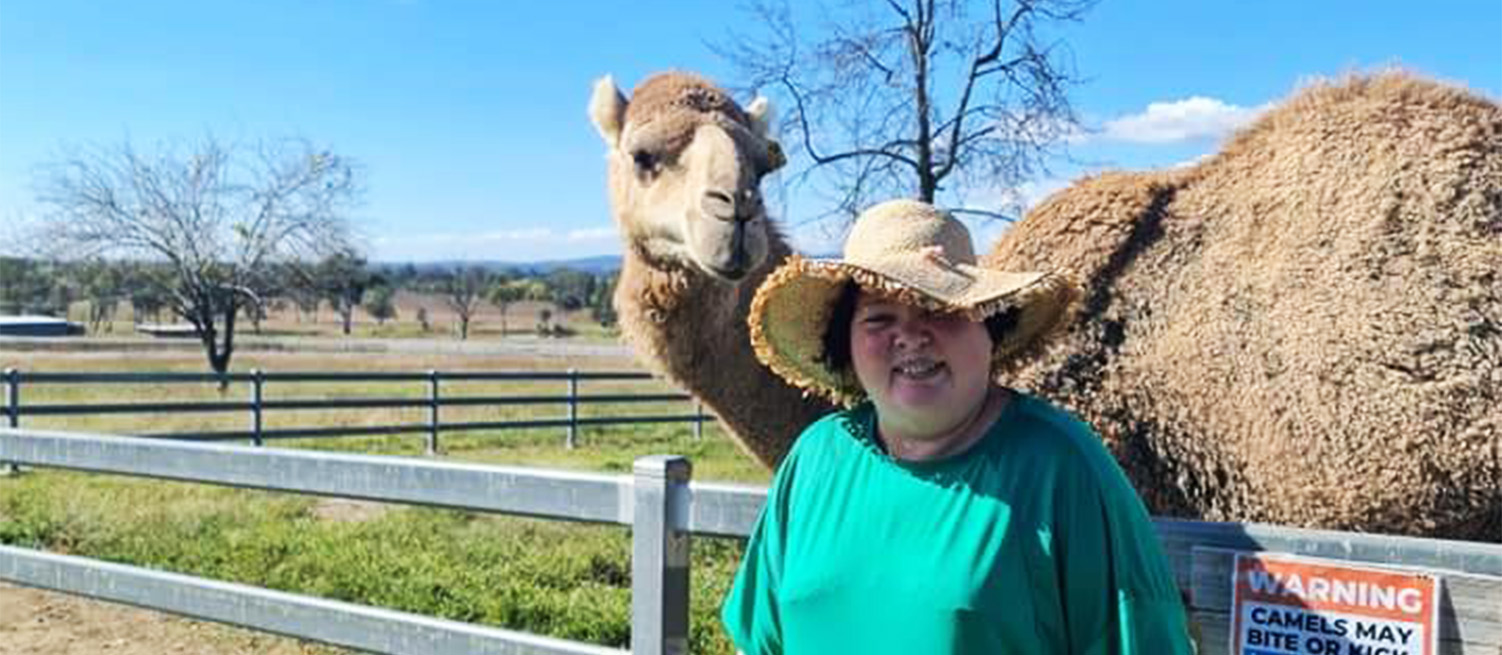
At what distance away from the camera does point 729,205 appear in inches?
229

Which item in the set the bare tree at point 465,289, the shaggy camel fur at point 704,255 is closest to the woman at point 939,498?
the shaggy camel fur at point 704,255

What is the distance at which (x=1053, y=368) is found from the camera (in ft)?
17.7

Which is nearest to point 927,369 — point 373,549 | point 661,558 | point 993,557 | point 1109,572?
point 993,557

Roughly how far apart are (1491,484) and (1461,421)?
0.73ft

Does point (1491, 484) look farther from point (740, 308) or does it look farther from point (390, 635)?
point (390, 635)

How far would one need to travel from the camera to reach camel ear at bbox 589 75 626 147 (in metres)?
6.97

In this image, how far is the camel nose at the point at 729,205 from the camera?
580cm

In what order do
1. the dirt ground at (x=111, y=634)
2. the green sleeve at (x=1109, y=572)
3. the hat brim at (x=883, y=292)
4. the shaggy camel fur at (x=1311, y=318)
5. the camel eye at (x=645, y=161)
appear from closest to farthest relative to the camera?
the green sleeve at (x=1109, y=572), the hat brim at (x=883, y=292), the shaggy camel fur at (x=1311, y=318), the camel eye at (x=645, y=161), the dirt ground at (x=111, y=634)

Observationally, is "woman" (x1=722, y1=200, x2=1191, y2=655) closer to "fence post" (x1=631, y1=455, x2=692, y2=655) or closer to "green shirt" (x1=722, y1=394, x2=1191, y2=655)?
"green shirt" (x1=722, y1=394, x2=1191, y2=655)

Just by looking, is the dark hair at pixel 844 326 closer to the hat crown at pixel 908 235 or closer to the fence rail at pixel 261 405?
the hat crown at pixel 908 235

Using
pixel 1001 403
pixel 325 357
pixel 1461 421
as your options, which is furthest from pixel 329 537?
pixel 325 357

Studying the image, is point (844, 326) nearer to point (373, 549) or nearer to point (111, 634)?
point (111, 634)

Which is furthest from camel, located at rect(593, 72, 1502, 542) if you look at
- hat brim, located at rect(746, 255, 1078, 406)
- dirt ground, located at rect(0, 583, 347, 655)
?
dirt ground, located at rect(0, 583, 347, 655)

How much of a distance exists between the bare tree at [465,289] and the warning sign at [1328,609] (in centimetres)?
9897
